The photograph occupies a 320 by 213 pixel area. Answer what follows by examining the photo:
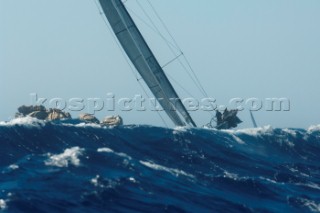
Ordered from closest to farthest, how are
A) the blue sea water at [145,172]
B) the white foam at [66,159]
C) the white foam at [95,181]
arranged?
the blue sea water at [145,172]
the white foam at [95,181]
the white foam at [66,159]

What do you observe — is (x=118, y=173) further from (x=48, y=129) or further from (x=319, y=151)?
(x=319, y=151)

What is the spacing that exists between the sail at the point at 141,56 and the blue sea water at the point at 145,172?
765 cm

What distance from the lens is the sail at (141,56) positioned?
1635 inches

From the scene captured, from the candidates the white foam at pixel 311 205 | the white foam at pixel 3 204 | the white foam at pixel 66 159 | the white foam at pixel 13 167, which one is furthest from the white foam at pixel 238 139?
the white foam at pixel 3 204

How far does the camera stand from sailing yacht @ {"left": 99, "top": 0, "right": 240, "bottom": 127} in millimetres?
41531

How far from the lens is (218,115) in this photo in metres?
47.3

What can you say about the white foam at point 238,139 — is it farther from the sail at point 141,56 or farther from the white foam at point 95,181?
the white foam at point 95,181

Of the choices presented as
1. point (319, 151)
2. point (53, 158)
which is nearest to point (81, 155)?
point (53, 158)

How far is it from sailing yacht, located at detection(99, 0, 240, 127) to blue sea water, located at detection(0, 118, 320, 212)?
7645 mm

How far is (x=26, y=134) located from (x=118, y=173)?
405 inches

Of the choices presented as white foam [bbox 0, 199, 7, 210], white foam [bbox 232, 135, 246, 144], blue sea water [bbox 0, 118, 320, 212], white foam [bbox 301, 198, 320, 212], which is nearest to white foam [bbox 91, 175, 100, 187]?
blue sea water [bbox 0, 118, 320, 212]

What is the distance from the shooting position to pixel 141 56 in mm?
41938

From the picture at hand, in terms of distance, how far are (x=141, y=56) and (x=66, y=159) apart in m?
22.5

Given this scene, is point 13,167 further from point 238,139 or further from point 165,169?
point 238,139
